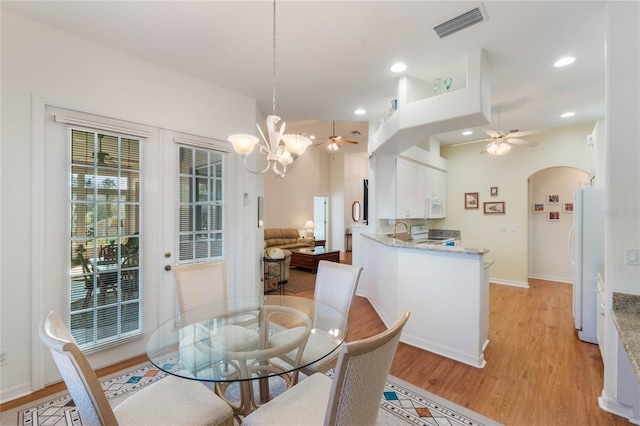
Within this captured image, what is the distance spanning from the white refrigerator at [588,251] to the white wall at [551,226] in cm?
316

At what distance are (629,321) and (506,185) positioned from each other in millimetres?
4505

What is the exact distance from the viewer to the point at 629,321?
5.55 ft

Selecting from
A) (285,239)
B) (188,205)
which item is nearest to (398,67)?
(188,205)

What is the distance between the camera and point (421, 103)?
2.91m

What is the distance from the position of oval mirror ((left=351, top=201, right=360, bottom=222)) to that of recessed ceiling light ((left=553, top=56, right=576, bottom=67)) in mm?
7711

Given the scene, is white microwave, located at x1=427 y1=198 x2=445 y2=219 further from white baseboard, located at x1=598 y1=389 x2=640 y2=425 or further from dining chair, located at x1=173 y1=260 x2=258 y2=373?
dining chair, located at x1=173 y1=260 x2=258 y2=373

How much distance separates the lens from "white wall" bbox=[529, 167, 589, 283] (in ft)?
18.5

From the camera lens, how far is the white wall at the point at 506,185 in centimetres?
501

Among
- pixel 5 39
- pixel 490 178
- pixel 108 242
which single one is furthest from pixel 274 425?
pixel 490 178

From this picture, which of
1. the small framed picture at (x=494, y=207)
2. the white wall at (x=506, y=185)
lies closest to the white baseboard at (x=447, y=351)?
the white wall at (x=506, y=185)

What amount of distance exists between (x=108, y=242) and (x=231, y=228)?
1.26m

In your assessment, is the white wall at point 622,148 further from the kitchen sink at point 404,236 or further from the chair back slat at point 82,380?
the kitchen sink at point 404,236

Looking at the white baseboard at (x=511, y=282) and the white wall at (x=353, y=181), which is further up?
the white wall at (x=353, y=181)

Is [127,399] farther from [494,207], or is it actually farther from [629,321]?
[494,207]
